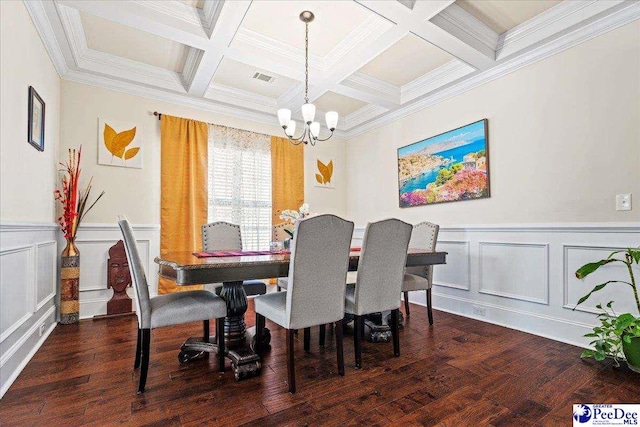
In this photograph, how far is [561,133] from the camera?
272 cm

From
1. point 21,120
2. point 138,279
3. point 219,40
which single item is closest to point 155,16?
point 219,40

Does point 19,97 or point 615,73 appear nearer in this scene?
point 19,97

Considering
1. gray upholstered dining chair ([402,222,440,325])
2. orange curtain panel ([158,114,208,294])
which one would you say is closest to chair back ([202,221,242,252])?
orange curtain panel ([158,114,208,294])

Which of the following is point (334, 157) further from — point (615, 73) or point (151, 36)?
point (615, 73)

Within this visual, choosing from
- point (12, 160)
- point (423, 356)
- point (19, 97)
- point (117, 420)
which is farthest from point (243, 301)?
point (19, 97)

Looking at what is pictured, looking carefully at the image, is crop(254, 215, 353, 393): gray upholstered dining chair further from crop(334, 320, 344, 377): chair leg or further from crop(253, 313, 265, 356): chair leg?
crop(253, 313, 265, 356): chair leg

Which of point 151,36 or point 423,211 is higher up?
point 151,36

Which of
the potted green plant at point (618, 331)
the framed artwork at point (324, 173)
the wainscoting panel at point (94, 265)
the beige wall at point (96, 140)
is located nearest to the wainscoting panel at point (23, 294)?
the wainscoting panel at point (94, 265)

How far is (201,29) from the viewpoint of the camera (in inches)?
106

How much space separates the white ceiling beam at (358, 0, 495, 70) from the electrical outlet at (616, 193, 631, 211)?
1.60 m

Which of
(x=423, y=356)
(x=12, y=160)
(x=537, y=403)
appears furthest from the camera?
(x=423, y=356)

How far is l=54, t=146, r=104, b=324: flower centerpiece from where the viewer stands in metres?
3.08

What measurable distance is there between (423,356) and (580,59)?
270 centimetres

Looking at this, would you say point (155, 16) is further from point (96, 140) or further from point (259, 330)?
point (259, 330)
